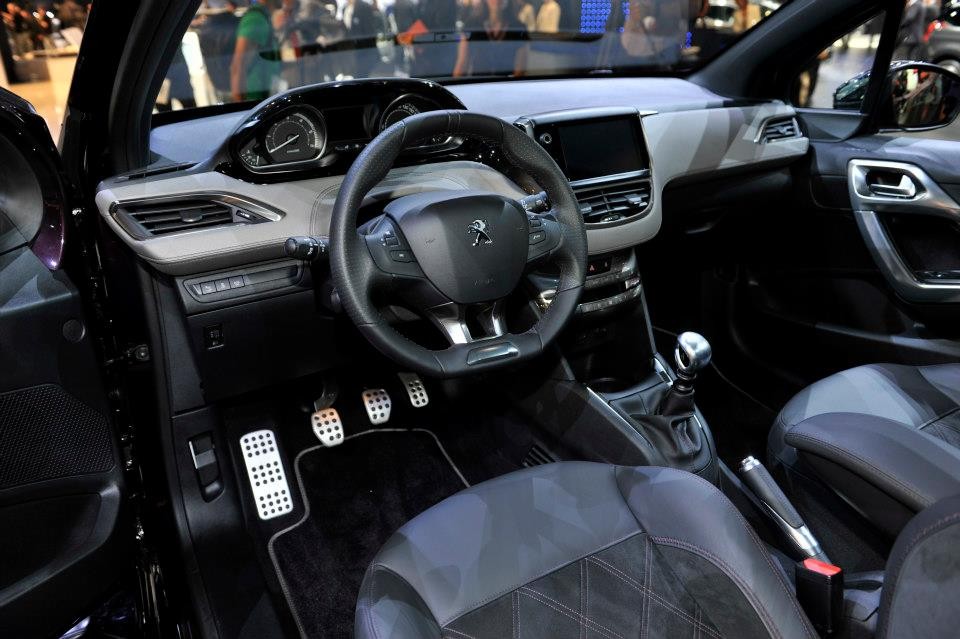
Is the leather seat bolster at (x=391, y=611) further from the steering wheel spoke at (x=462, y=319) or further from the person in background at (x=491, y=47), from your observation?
the person in background at (x=491, y=47)

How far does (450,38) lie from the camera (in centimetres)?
312

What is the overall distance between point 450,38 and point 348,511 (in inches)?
80.6

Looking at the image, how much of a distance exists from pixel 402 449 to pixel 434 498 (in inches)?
7.7

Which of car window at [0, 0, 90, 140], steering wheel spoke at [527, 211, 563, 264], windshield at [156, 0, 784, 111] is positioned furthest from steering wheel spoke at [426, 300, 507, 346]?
windshield at [156, 0, 784, 111]

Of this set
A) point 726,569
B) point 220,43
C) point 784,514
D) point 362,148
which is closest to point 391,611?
point 726,569

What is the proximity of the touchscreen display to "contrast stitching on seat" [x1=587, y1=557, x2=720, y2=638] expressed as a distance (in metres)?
1.24

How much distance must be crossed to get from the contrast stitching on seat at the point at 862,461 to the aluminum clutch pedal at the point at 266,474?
1331 mm

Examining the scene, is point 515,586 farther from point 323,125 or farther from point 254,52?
point 254,52

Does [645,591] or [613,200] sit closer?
[645,591]

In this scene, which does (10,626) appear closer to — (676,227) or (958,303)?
(676,227)

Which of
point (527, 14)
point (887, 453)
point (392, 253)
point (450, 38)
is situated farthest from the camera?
point (527, 14)

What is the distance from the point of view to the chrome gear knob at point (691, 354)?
5.81ft

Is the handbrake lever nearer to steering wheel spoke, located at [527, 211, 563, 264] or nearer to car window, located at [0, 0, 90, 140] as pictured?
steering wheel spoke, located at [527, 211, 563, 264]

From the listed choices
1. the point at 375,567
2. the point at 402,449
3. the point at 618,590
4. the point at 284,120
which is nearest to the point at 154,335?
the point at 284,120
